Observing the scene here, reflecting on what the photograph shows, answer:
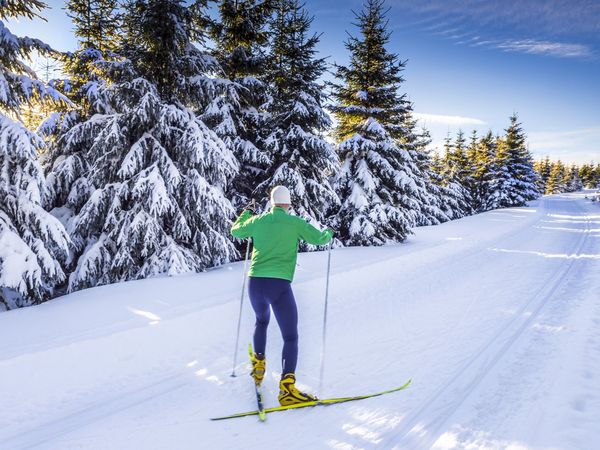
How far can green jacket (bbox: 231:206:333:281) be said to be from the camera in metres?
3.77

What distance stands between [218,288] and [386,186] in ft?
32.9

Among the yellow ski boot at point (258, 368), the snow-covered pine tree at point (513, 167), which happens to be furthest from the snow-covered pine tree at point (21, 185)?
the snow-covered pine tree at point (513, 167)

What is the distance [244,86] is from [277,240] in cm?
1058

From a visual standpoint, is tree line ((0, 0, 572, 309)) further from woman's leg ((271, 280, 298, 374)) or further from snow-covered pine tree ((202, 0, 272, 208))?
woman's leg ((271, 280, 298, 374))

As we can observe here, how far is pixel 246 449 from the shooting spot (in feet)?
9.87

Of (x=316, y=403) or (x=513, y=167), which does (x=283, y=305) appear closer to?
(x=316, y=403)

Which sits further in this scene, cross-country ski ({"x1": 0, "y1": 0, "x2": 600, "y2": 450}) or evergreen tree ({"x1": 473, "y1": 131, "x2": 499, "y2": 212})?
evergreen tree ({"x1": 473, "y1": 131, "x2": 499, "y2": 212})

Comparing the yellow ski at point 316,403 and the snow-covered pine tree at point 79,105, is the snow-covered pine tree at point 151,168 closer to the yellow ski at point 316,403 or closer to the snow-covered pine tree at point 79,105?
A: the snow-covered pine tree at point 79,105

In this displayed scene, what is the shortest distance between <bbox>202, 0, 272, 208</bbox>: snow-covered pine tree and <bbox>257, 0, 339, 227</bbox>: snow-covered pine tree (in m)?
0.56

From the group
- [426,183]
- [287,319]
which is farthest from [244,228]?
[426,183]

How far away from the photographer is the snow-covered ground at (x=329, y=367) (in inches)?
126

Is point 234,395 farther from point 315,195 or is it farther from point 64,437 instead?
point 315,195

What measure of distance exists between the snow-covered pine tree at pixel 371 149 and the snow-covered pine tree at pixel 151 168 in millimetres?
5983

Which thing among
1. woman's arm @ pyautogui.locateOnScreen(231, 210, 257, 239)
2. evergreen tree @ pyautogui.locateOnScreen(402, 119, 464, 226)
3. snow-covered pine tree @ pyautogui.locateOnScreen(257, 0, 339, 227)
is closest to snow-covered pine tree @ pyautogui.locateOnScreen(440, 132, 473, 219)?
evergreen tree @ pyautogui.locateOnScreen(402, 119, 464, 226)
